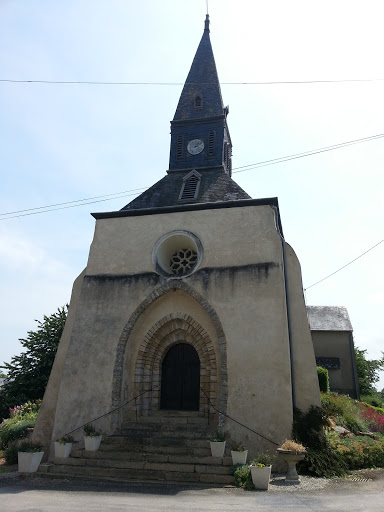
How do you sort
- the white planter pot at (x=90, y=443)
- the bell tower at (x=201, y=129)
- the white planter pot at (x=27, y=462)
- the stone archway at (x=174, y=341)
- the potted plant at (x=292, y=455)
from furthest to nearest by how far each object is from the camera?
the bell tower at (x=201, y=129) → the stone archway at (x=174, y=341) → the white planter pot at (x=90, y=443) → the white planter pot at (x=27, y=462) → the potted plant at (x=292, y=455)

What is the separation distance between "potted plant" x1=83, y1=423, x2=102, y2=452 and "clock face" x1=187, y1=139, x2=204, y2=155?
392 inches

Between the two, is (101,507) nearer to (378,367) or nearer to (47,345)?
(47,345)

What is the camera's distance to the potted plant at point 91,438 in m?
9.14

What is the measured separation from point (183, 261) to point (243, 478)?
242 inches

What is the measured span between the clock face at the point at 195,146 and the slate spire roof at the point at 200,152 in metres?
0.08

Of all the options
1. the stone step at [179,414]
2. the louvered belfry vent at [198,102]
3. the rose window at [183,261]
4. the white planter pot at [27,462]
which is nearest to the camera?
the white planter pot at [27,462]

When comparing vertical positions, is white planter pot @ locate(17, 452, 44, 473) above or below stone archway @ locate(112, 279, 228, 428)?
below

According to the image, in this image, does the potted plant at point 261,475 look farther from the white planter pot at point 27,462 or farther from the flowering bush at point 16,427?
the flowering bush at point 16,427

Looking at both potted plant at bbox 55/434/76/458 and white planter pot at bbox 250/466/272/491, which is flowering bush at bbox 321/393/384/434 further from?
potted plant at bbox 55/434/76/458

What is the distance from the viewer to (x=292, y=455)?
7262 mm

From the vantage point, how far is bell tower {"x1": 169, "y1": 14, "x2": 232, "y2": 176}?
1463 centimetres

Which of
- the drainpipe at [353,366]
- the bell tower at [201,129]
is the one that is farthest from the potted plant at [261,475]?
the drainpipe at [353,366]

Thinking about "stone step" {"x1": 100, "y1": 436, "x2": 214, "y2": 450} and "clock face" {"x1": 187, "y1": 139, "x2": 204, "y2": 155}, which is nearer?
"stone step" {"x1": 100, "y1": 436, "x2": 214, "y2": 450}

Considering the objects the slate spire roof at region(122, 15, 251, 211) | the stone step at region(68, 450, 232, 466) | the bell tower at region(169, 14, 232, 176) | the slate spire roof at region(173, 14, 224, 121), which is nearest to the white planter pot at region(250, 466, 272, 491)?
the stone step at region(68, 450, 232, 466)
